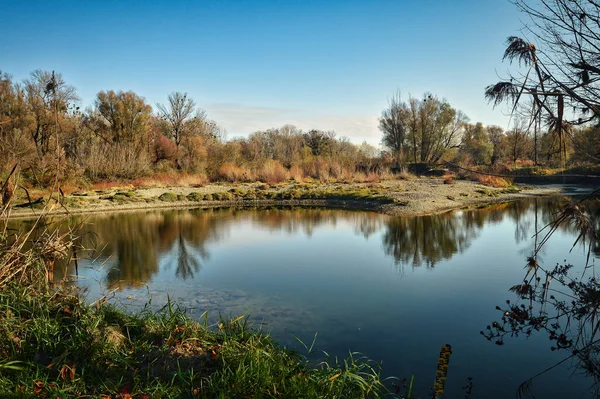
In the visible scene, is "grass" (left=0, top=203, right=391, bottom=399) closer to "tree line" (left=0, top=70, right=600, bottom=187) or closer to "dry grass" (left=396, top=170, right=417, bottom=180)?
"tree line" (left=0, top=70, right=600, bottom=187)

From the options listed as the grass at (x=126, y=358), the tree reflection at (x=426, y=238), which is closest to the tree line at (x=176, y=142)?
the tree reflection at (x=426, y=238)

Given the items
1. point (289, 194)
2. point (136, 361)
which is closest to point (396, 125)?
point (289, 194)

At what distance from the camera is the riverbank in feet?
55.7

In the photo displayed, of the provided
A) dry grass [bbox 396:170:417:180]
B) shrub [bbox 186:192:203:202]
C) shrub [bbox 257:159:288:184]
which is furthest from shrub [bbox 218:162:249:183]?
dry grass [bbox 396:170:417:180]

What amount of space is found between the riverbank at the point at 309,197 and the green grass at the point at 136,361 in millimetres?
12304

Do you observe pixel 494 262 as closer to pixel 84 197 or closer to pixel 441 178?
pixel 84 197

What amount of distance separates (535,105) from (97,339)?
3.64 metres

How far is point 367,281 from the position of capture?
7.21m

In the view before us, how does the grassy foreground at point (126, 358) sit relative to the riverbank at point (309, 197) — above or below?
below

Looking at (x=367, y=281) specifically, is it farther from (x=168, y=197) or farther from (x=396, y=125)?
(x=396, y=125)

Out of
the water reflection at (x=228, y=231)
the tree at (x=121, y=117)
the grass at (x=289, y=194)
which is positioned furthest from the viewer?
the tree at (x=121, y=117)

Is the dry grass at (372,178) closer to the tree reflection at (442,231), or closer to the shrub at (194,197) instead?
the tree reflection at (442,231)

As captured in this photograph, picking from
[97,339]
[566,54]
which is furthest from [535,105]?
[97,339]

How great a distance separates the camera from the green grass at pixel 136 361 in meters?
2.96
